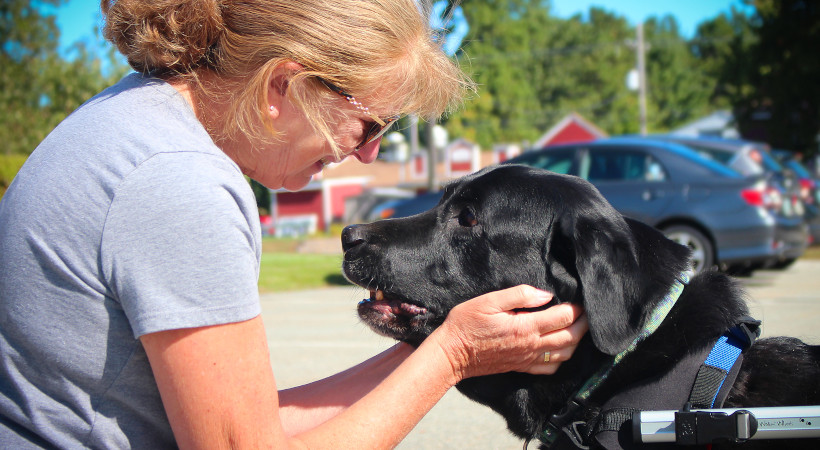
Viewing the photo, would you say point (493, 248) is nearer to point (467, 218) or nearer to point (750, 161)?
point (467, 218)

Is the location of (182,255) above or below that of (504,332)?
above

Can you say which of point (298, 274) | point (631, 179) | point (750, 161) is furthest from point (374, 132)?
point (298, 274)

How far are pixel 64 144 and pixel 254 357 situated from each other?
0.66 metres

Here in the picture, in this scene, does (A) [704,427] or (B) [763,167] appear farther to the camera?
(B) [763,167]

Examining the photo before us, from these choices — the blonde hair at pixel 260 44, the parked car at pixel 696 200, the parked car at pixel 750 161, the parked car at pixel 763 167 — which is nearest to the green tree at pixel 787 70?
the parked car at pixel 763 167

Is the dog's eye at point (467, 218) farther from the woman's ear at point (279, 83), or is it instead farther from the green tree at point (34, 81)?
the green tree at point (34, 81)

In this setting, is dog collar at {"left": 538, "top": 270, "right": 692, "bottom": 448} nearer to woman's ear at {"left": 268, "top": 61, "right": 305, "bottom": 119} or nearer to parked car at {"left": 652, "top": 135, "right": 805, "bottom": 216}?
woman's ear at {"left": 268, "top": 61, "right": 305, "bottom": 119}

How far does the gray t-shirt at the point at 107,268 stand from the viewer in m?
1.52

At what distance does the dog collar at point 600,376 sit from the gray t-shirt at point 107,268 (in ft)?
3.52

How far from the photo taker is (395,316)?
94.6 inches

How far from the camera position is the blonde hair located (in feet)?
6.06

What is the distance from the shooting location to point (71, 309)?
158cm

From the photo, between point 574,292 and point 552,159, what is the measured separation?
7.19 m

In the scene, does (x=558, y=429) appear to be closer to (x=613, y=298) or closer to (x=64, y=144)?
(x=613, y=298)
